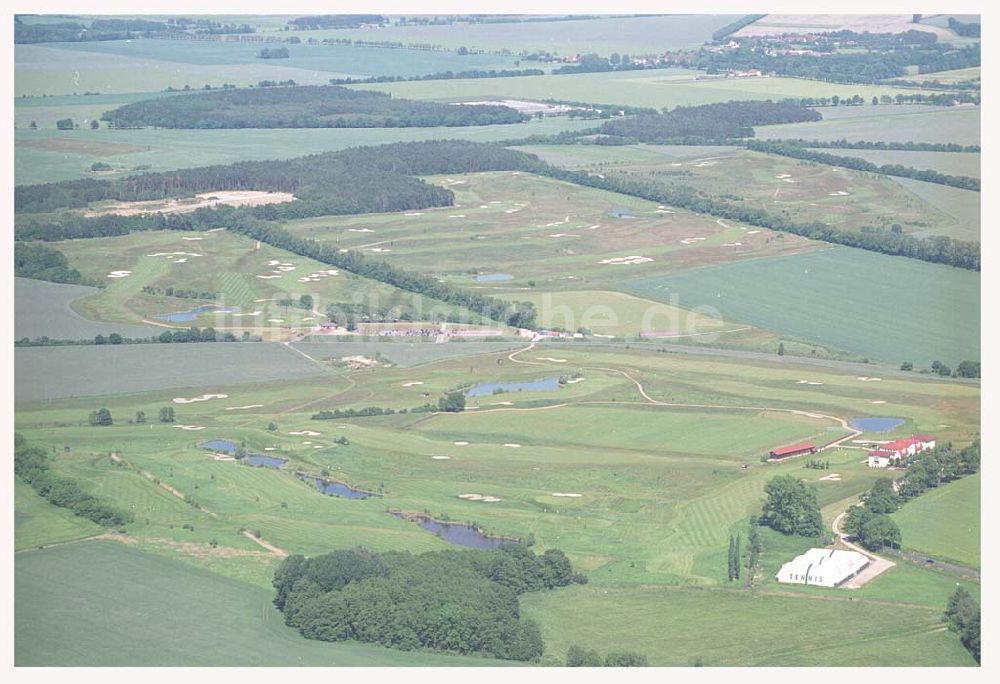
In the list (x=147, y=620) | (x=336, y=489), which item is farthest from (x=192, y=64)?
(x=147, y=620)

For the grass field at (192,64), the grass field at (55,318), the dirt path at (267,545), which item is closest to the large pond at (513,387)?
the grass field at (55,318)

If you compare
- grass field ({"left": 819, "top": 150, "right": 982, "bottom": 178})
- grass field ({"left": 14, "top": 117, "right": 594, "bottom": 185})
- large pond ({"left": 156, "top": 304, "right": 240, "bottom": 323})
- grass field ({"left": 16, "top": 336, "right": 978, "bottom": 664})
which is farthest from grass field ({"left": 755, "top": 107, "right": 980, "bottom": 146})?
large pond ({"left": 156, "top": 304, "right": 240, "bottom": 323})

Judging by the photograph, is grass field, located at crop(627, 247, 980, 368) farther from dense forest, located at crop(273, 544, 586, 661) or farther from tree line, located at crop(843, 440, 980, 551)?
dense forest, located at crop(273, 544, 586, 661)

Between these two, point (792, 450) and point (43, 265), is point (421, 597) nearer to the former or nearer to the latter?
point (792, 450)

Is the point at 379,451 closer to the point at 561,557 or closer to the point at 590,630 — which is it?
the point at 561,557
